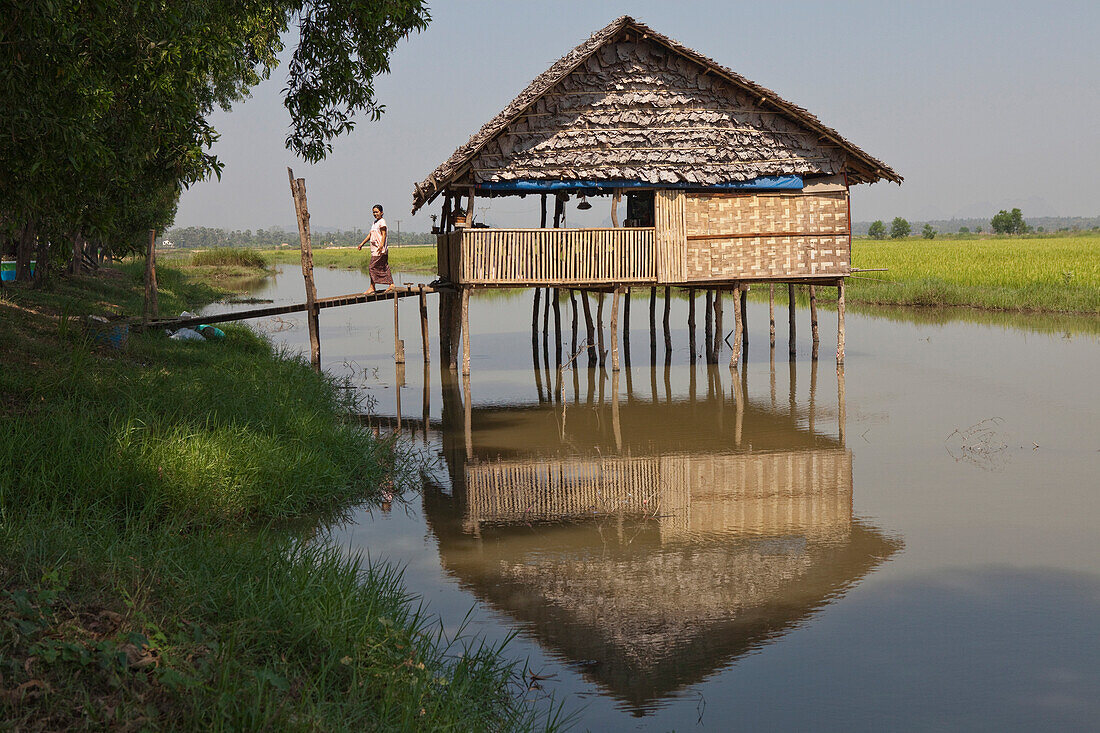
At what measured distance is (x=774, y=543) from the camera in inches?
305

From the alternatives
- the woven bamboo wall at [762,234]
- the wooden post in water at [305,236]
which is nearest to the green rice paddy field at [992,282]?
the woven bamboo wall at [762,234]

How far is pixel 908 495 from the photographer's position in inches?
364

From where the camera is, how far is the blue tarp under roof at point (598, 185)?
15562 millimetres

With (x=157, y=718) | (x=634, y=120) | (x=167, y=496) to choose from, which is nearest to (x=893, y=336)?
(x=634, y=120)

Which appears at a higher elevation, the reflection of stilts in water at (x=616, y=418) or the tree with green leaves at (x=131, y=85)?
the tree with green leaves at (x=131, y=85)

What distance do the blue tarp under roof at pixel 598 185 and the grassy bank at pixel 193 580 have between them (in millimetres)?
6544

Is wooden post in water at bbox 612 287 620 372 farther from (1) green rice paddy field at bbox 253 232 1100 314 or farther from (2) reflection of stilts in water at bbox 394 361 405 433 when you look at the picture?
(1) green rice paddy field at bbox 253 232 1100 314

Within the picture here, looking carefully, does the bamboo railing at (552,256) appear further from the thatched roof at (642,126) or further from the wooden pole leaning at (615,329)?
Answer: the thatched roof at (642,126)

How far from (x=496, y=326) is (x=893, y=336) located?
10.5 m

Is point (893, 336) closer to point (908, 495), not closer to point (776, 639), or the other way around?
point (908, 495)

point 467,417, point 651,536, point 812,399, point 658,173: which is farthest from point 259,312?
point 651,536

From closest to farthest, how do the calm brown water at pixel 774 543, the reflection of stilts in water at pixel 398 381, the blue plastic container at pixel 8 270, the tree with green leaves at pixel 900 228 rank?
the calm brown water at pixel 774 543 → the reflection of stilts in water at pixel 398 381 → the blue plastic container at pixel 8 270 → the tree with green leaves at pixel 900 228

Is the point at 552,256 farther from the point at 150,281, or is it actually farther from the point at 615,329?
the point at 150,281

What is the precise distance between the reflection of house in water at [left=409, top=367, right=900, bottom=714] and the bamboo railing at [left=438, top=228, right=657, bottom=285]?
3.59m
